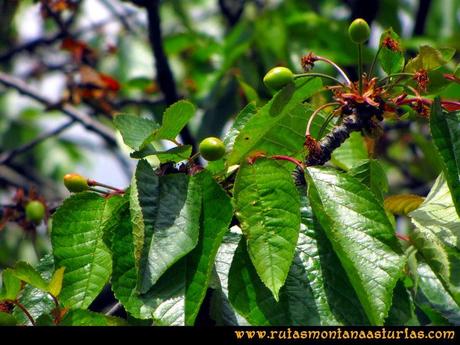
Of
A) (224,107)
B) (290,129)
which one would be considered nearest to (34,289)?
(290,129)

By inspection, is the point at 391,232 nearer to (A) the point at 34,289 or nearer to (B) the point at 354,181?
(B) the point at 354,181

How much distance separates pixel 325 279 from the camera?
1611mm

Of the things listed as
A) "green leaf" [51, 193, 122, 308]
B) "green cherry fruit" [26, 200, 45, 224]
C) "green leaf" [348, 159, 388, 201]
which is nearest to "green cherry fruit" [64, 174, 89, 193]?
"green leaf" [51, 193, 122, 308]

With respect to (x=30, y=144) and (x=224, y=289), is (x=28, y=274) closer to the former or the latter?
(x=224, y=289)

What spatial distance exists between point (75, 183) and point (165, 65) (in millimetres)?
1621

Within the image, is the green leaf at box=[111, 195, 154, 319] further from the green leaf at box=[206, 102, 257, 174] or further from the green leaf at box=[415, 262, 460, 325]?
the green leaf at box=[415, 262, 460, 325]

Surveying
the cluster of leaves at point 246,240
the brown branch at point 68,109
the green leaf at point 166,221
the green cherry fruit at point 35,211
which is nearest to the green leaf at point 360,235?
the cluster of leaves at point 246,240

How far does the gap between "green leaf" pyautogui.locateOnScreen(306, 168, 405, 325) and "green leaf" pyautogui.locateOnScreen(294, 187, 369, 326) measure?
2.8 inches

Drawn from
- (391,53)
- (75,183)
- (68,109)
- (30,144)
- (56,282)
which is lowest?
(56,282)

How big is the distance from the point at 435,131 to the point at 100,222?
0.69 meters

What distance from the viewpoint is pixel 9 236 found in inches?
208

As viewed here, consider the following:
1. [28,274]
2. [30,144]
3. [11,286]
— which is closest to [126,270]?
[28,274]

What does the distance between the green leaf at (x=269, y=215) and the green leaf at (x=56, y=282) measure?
359 millimetres

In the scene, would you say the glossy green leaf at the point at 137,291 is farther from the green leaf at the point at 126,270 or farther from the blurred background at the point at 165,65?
the blurred background at the point at 165,65
